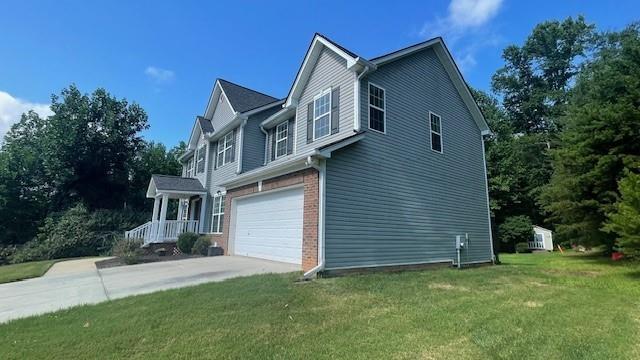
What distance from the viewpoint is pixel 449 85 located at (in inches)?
564

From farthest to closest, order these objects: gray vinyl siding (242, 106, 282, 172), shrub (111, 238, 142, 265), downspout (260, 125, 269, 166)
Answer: downspout (260, 125, 269, 166) < gray vinyl siding (242, 106, 282, 172) < shrub (111, 238, 142, 265)

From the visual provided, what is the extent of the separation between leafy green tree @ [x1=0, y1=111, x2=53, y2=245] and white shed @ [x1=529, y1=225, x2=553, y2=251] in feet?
131

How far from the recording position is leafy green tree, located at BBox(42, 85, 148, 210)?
89.0 feet

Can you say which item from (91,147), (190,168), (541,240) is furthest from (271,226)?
(541,240)

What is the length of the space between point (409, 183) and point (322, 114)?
151 inches

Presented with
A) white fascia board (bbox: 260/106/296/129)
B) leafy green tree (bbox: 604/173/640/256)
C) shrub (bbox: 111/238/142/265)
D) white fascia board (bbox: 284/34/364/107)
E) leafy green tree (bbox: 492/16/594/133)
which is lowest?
shrub (bbox: 111/238/142/265)

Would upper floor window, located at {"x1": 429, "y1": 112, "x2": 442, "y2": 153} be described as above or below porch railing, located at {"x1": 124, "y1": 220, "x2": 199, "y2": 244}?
above

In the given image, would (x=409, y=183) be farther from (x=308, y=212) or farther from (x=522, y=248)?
(x=522, y=248)

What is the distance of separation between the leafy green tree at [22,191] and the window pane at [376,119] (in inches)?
1117

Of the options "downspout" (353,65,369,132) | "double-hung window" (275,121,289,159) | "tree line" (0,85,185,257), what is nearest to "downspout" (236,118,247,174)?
"double-hung window" (275,121,289,159)

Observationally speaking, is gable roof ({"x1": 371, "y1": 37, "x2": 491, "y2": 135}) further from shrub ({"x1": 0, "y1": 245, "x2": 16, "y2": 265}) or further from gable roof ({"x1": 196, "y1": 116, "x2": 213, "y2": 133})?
shrub ({"x1": 0, "y1": 245, "x2": 16, "y2": 265})

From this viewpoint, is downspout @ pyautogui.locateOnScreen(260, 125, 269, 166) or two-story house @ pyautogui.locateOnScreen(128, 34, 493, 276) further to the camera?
downspout @ pyautogui.locateOnScreen(260, 125, 269, 166)

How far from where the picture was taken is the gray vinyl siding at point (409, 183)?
948cm

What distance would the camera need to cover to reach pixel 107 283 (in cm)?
895
